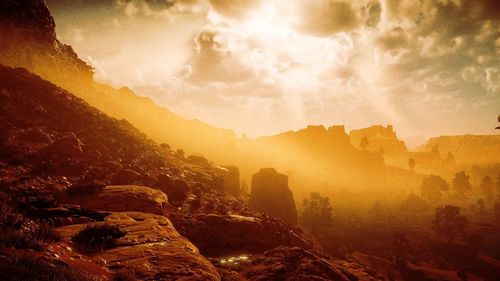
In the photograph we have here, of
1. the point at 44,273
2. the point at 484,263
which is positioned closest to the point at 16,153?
the point at 44,273

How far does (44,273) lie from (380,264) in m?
52.8

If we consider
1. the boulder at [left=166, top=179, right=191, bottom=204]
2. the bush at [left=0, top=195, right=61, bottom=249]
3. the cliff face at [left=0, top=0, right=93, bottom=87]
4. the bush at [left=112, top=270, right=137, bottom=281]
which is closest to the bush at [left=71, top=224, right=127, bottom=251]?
the bush at [left=0, top=195, right=61, bottom=249]

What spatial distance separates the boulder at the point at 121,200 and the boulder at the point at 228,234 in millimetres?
2375

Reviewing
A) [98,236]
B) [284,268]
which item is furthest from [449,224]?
[98,236]

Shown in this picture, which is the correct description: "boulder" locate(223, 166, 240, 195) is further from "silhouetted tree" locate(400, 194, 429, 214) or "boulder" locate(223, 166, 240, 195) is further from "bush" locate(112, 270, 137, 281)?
"silhouetted tree" locate(400, 194, 429, 214)

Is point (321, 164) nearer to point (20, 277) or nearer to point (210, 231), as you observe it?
point (210, 231)

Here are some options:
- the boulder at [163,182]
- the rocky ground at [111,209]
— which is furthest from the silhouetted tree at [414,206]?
the boulder at [163,182]

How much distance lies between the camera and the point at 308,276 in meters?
10.5

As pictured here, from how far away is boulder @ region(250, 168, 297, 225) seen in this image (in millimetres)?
68613

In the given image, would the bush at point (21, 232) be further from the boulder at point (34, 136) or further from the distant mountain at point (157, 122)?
the distant mountain at point (157, 122)

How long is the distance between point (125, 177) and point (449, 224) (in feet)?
238

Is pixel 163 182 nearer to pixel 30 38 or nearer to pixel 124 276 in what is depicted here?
pixel 124 276

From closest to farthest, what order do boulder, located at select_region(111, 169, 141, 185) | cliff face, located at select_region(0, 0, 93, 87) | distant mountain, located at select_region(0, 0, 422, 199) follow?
boulder, located at select_region(111, 169, 141, 185), cliff face, located at select_region(0, 0, 93, 87), distant mountain, located at select_region(0, 0, 422, 199)

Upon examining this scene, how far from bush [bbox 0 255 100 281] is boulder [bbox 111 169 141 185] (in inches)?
623
